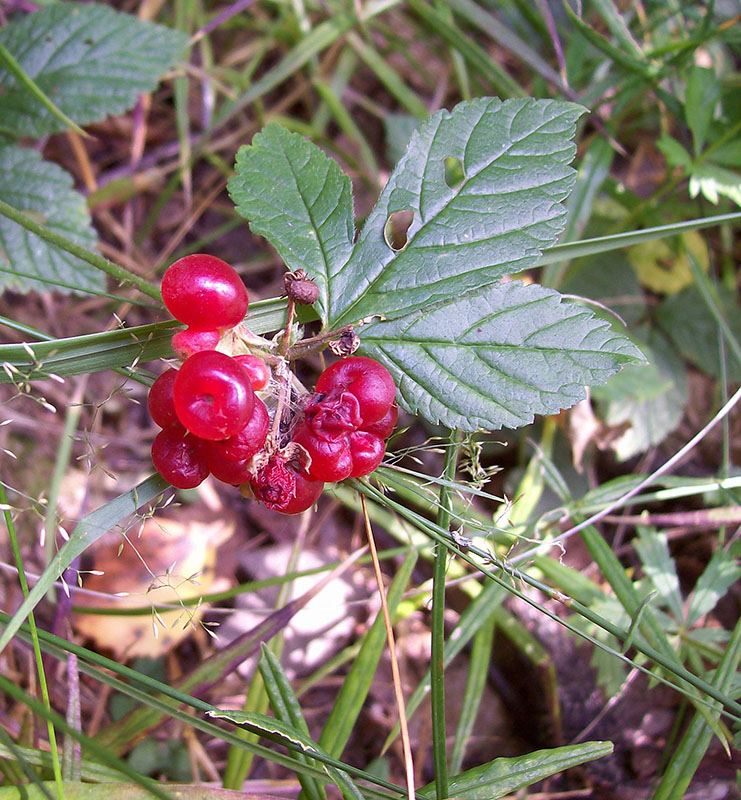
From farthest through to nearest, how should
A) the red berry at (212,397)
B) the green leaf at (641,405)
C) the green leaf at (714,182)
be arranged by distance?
the green leaf at (641,405)
the green leaf at (714,182)
the red berry at (212,397)

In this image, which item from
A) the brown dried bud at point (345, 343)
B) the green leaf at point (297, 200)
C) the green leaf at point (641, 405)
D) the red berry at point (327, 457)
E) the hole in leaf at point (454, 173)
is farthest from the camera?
the green leaf at point (641, 405)

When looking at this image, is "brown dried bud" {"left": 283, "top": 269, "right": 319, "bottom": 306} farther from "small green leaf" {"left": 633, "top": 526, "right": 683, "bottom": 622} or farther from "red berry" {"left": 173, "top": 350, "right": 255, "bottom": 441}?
"small green leaf" {"left": 633, "top": 526, "right": 683, "bottom": 622}

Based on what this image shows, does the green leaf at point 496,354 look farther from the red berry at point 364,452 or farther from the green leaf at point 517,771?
the green leaf at point 517,771

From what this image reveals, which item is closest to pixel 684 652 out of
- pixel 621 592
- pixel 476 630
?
pixel 621 592

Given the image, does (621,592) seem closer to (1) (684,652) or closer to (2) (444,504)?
(1) (684,652)

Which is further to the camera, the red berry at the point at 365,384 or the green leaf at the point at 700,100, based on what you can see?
the green leaf at the point at 700,100

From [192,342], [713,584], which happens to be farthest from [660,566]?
[192,342]

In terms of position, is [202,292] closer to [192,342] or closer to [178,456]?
[192,342]

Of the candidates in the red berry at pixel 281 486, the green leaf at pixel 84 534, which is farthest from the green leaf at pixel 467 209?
the green leaf at pixel 84 534
